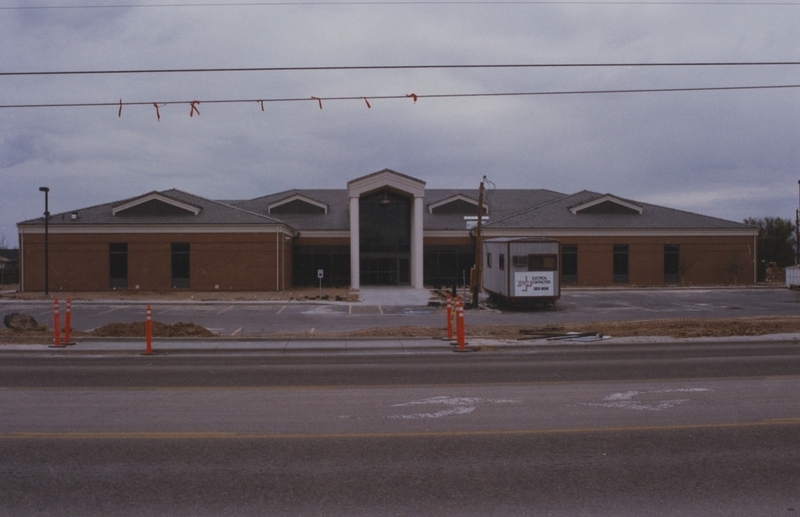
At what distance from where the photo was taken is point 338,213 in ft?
193

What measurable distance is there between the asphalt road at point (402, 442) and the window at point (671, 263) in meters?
41.3

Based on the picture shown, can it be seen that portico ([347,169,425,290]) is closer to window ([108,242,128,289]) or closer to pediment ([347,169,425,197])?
pediment ([347,169,425,197])

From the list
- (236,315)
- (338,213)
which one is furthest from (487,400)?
(338,213)

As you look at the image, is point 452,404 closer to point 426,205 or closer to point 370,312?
point 370,312

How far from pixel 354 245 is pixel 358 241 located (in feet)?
1.73

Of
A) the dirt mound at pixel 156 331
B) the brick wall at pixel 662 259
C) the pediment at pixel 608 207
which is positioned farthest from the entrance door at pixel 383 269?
the dirt mound at pixel 156 331

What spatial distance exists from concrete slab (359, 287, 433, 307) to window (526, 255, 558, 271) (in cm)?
629

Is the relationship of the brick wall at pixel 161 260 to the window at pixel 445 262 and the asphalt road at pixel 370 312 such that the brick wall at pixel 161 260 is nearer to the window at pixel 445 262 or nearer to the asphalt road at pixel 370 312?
the asphalt road at pixel 370 312

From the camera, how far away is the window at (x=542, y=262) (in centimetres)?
3328

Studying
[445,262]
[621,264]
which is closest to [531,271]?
[445,262]

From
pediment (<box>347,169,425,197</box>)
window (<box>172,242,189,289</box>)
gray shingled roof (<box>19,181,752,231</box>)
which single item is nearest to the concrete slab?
gray shingled roof (<box>19,181,752,231</box>)

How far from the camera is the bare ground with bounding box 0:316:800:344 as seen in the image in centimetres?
2141

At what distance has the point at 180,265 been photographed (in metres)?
47.2

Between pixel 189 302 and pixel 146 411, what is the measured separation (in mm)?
29296
